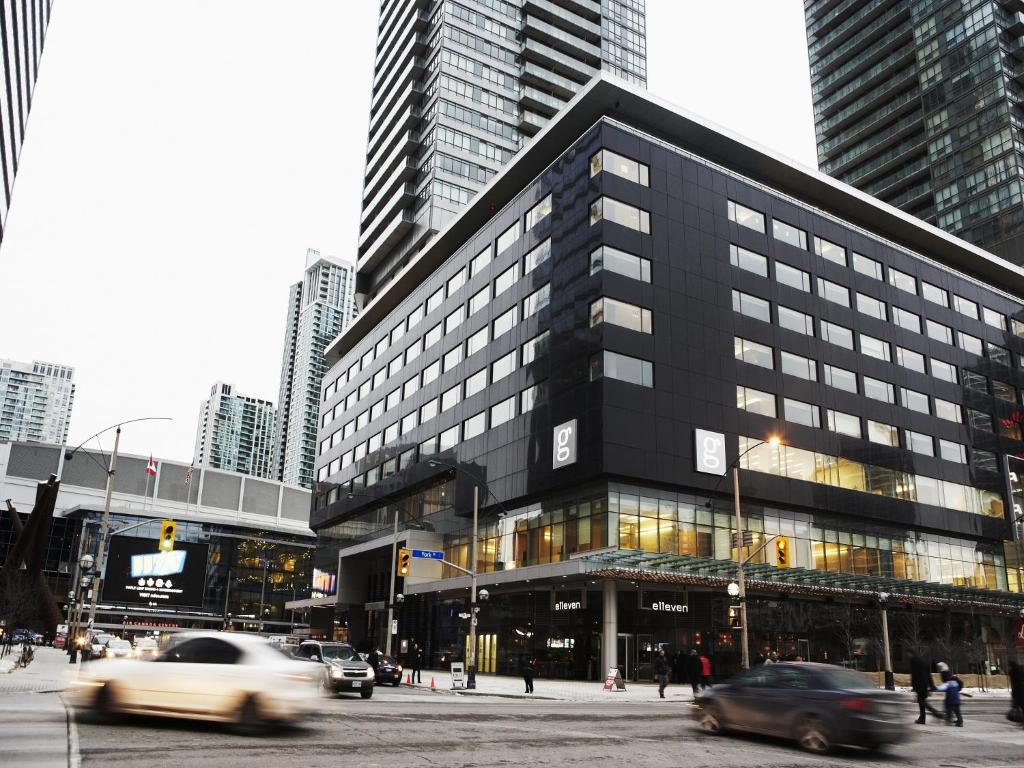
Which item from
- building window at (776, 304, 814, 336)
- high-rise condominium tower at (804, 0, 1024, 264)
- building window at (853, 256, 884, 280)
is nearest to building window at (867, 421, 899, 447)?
building window at (776, 304, 814, 336)

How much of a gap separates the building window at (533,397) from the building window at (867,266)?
2756 cm

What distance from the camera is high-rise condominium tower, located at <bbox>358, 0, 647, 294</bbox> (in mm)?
97750

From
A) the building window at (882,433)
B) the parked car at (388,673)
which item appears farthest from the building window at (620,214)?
the parked car at (388,673)

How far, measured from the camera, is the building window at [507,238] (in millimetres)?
60469

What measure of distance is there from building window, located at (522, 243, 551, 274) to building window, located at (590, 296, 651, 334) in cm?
783

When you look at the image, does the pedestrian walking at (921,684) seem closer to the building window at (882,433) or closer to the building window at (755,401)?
the building window at (755,401)

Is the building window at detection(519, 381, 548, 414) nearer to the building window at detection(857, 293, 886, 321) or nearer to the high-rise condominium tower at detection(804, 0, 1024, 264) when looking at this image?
the building window at detection(857, 293, 886, 321)

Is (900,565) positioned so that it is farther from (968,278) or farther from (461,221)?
(461,221)

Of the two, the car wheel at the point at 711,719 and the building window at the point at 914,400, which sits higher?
the building window at the point at 914,400

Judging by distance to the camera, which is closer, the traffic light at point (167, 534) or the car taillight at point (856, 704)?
the car taillight at point (856, 704)

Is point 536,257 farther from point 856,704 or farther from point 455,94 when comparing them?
point 455,94

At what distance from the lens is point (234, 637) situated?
43.4 feet

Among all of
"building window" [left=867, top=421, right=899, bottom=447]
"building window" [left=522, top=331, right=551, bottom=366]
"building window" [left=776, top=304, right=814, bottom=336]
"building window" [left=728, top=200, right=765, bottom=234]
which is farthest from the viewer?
"building window" [left=867, top=421, right=899, bottom=447]

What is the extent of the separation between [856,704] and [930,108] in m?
125
